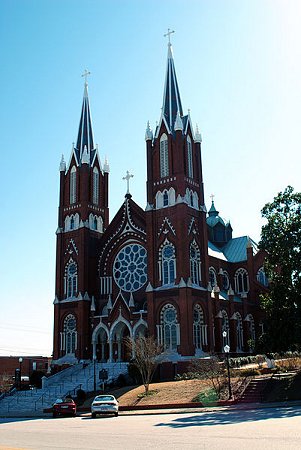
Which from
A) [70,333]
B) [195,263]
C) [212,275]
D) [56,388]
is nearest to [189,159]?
[195,263]

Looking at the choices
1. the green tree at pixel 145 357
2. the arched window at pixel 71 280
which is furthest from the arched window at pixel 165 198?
the green tree at pixel 145 357

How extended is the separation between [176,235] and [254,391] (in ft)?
69.0

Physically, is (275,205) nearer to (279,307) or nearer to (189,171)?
(279,307)

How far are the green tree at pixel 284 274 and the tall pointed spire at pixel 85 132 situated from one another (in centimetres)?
3077

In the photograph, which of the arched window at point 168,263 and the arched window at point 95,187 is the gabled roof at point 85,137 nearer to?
the arched window at point 95,187

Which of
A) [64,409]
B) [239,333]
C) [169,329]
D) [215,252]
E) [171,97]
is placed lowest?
[64,409]

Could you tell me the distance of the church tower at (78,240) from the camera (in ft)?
180

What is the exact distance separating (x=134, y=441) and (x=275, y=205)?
1001 inches

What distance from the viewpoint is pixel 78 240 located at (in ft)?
190

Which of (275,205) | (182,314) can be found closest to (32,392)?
(182,314)

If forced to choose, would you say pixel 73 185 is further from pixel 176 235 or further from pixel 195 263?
pixel 195 263

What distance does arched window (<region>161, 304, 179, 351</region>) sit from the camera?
47.4 meters

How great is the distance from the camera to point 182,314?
4675 centimetres

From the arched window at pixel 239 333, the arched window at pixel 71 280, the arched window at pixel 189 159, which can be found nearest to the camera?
the arched window at pixel 189 159
